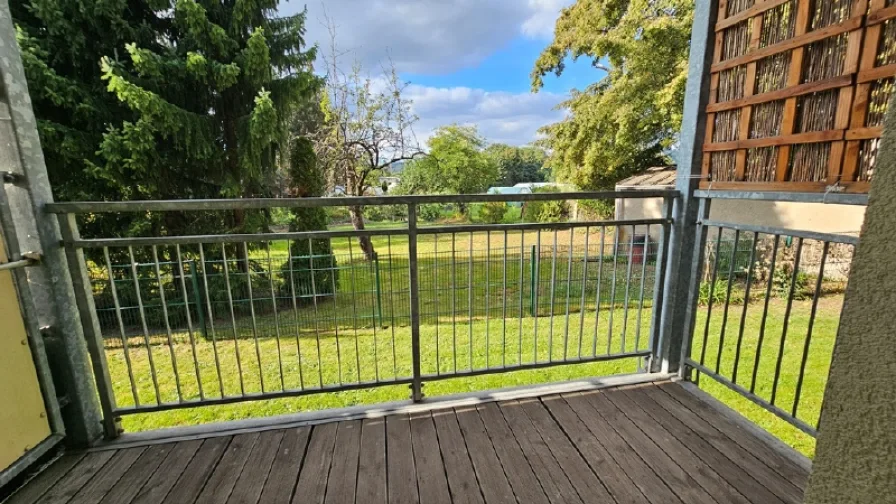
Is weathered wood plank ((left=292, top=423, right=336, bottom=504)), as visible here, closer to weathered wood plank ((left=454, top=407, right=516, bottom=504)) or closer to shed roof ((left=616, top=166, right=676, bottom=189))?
weathered wood plank ((left=454, top=407, right=516, bottom=504))

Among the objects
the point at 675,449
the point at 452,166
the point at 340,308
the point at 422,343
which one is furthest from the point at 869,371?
the point at 452,166

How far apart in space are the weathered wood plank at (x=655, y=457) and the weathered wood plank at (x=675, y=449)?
0.08 ft

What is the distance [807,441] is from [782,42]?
108 inches

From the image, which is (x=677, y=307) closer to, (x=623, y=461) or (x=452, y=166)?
(x=623, y=461)

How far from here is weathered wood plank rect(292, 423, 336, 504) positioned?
144 centimetres

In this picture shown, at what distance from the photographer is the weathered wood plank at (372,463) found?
4.67ft

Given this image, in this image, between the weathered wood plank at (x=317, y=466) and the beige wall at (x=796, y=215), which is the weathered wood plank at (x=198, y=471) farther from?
the beige wall at (x=796, y=215)

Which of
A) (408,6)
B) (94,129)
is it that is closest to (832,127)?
(408,6)

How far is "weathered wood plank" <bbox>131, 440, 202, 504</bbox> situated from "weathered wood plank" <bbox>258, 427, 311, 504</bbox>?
380 mm

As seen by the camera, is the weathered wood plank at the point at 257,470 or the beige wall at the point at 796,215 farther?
the beige wall at the point at 796,215

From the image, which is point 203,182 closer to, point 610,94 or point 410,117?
point 410,117

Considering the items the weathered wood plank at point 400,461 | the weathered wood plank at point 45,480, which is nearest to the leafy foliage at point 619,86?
the weathered wood plank at point 400,461

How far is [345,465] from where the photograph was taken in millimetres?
1592

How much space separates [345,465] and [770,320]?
6.25m
